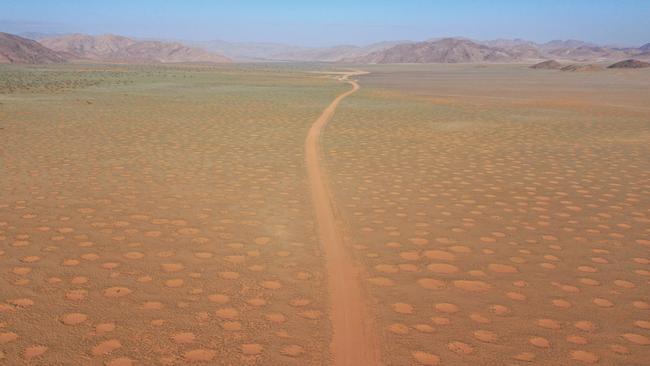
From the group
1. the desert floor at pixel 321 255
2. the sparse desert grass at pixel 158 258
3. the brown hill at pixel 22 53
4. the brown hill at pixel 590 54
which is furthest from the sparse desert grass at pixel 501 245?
the brown hill at pixel 590 54

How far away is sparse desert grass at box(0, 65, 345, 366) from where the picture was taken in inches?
132

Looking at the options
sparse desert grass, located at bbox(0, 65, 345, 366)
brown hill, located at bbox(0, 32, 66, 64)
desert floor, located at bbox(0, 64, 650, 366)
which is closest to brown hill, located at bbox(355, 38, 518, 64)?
brown hill, located at bbox(0, 32, 66, 64)

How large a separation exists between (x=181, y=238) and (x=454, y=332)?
2.94 metres

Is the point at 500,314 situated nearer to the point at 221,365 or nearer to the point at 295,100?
the point at 221,365

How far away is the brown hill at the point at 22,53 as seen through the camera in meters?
87.1

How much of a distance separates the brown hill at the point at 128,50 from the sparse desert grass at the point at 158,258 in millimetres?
134659

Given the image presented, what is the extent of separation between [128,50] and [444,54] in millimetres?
86858

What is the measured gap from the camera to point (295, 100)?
24.1 meters

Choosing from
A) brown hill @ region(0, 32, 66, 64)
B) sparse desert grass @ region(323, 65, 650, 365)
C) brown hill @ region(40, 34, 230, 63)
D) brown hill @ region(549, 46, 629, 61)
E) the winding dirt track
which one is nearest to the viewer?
the winding dirt track

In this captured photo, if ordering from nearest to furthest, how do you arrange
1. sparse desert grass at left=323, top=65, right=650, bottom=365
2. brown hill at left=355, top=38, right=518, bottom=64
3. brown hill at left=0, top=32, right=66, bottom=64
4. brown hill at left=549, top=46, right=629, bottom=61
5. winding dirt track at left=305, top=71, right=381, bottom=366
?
winding dirt track at left=305, top=71, right=381, bottom=366 < sparse desert grass at left=323, top=65, right=650, bottom=365 < brown hill at left=0, top=32, right=66, bottom=64 < brown hill at left=355, top=38, right=518, bottom=64 < brown hill at left=549, top=46, right=629, bottom=61

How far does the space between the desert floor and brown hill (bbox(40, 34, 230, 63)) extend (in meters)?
Answer: 135

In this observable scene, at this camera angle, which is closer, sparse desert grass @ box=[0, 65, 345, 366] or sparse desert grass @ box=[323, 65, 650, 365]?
sparse desert grass @ box=[0, 65, 345, 366]

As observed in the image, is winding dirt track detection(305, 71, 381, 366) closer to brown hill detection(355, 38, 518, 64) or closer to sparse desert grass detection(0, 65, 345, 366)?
sparse desert grass detection(0, 65, 345, 366)

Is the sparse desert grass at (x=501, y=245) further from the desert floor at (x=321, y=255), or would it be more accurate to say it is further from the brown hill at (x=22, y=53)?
the brown hill at (x=22, y=53)
